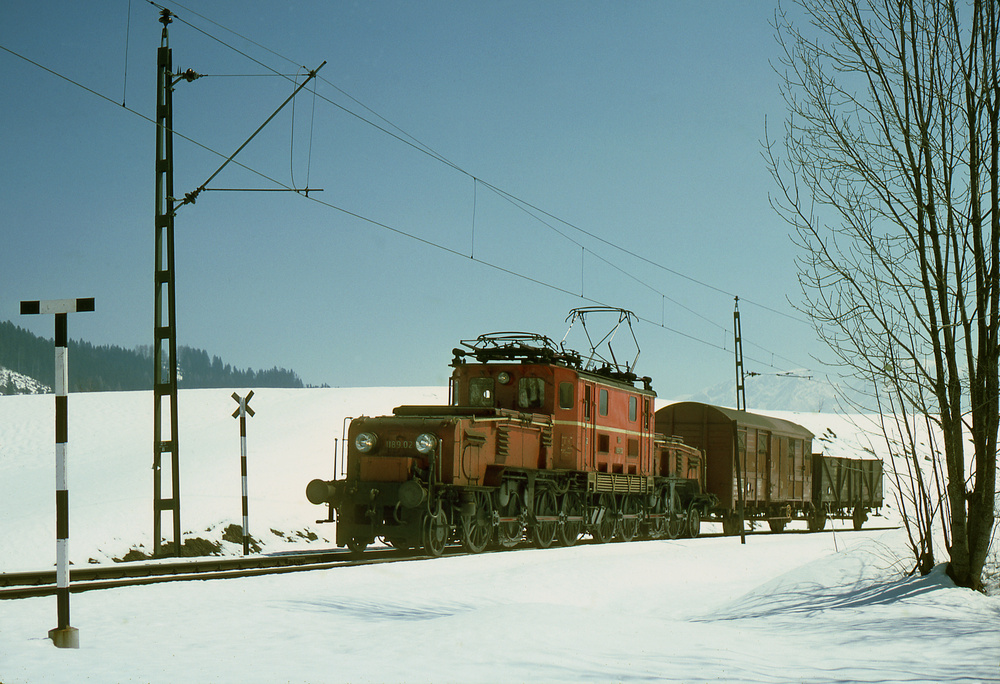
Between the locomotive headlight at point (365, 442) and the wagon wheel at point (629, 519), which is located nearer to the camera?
the locomotive headlight at point (365, 442)

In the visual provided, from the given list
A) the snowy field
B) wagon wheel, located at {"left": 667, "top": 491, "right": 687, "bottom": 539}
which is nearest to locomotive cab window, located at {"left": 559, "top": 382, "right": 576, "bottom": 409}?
the snowy field

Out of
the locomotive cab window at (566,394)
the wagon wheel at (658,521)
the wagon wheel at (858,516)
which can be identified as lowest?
the wagon wheel at (858,516)

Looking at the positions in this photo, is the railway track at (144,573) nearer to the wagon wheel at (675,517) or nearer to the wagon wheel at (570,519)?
the wagon wheel at (570,519)

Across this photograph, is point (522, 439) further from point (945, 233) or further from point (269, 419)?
point (269, 419)

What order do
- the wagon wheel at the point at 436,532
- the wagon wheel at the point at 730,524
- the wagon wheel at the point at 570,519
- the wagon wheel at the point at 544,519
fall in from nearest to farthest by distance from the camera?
the wagon wheel at the point at 436,532, the wagon wheel at the point at 544,519, the wagon wheel at the point at 570,519, the wagon wheel at the point at 730,524

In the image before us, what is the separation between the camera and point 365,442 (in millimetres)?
18062

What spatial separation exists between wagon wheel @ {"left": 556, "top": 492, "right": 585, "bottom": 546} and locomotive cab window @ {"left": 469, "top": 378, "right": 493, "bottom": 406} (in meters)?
2.82

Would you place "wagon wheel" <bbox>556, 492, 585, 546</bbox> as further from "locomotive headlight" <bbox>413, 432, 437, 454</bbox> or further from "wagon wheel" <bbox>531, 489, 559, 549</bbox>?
"locomotive headlight" <bbox>413, 432, 437, 454</bbox>

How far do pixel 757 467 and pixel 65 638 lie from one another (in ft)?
77.3

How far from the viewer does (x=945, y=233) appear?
36.9ft

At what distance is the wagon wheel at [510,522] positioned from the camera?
19.1 meters

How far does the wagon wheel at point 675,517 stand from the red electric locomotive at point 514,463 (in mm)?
45

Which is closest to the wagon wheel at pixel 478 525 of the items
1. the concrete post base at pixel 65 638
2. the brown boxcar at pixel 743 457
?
the brown boxcar at pixel 743 457

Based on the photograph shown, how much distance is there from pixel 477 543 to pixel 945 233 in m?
10.6
